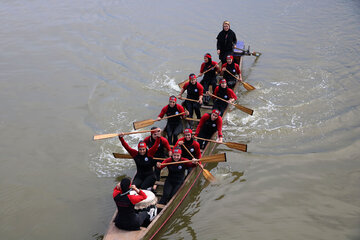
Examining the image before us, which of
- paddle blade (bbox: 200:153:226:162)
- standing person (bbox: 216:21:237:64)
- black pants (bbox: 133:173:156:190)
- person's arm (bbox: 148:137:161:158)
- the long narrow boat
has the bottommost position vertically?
the long narrow boat

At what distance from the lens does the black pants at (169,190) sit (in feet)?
25.1

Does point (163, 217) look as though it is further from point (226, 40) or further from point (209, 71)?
point (226, 40)

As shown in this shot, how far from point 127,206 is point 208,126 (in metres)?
4.20

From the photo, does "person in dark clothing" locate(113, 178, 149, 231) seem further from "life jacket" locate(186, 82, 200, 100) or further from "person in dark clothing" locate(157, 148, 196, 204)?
"life jacket" locate(186, 82, 200, 100)

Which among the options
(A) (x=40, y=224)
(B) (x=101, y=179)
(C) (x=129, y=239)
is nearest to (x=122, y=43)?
(B) (x=101, y=179)

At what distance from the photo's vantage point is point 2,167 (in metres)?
9.82

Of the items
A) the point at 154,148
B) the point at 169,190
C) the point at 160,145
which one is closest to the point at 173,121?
the point at 160,145

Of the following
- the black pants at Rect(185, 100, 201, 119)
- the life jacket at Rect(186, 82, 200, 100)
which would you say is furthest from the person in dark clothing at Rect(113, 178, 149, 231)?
the life jacket at Rect(186, 82, 200, 100)

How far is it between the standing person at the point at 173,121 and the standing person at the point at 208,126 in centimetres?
70

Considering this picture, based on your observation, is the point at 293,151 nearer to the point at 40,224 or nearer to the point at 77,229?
the point at 77,229

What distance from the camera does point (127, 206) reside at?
6086 mm

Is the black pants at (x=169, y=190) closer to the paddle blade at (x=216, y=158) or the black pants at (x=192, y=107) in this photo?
the paddle blade at (x=216, y=158)

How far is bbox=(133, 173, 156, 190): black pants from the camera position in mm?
7777

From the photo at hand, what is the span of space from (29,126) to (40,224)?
4832 mm
